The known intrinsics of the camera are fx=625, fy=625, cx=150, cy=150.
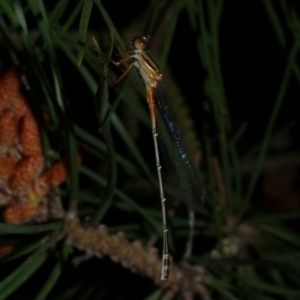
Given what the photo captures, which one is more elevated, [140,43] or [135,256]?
[140,43]

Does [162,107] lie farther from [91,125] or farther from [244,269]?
[91,125]

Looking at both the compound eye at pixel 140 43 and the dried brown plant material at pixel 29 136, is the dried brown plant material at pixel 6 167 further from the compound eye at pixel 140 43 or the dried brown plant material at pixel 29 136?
the compound eye at pixel 140 43

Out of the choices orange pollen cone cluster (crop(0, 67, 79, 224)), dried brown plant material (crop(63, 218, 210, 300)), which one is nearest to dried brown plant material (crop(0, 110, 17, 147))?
orange pollen cone cluster (crop(0, 67, 79, 224))

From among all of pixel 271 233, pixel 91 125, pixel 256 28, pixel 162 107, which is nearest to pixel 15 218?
pixel 162 107

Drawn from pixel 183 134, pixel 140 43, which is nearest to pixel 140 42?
pixel 140 43

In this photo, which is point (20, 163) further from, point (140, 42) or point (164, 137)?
point (164, 137)

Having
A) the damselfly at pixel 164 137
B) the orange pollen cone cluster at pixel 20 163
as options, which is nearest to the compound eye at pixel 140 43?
the damselfly at pixel 164 137
